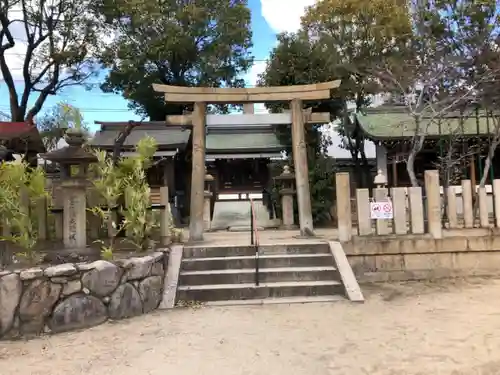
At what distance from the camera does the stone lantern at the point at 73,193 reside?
6.20 m

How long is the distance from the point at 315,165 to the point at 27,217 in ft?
31.2

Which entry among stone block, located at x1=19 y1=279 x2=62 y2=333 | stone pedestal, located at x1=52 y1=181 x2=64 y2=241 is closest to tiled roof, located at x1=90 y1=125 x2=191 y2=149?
stone pedestal, located at x1=52 y1=181 x2=64 y2=241

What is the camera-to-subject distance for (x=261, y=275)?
6.86 metres

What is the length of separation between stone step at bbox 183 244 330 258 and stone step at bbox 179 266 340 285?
1.63 feet

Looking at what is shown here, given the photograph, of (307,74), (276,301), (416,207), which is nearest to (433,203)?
(416,207)

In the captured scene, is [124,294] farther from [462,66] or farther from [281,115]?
[462,66]

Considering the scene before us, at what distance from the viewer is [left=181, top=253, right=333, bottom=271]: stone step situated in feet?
23.4

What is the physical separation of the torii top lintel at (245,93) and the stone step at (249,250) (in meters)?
3.83

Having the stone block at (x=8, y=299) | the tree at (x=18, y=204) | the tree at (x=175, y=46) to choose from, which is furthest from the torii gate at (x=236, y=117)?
the tree at (x=175, y=46)

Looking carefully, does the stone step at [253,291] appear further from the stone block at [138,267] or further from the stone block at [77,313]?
the stone block at [77,313]

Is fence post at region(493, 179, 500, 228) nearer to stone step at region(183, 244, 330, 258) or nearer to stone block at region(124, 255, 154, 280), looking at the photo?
stone step at region(183, 244, 330, 258)

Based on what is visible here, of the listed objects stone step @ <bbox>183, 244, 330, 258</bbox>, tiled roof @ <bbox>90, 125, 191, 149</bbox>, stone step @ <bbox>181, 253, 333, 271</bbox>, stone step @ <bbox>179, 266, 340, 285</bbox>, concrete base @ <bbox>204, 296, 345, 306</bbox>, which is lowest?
concrete base @ <bbox>204, 296, 345, 306</bbox>

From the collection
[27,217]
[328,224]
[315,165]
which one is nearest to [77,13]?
[315,165]

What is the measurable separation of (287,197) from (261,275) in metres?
6.57
